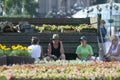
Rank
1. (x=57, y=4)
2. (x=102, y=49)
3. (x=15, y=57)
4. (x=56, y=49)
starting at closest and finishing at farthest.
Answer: (x=15, y=57), (x=56, y=49), (x=102, y=49), (x=57, y=4)

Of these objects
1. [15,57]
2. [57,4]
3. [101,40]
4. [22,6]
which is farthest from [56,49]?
[57,4]

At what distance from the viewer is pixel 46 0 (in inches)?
6004

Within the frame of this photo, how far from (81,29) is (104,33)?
963mm

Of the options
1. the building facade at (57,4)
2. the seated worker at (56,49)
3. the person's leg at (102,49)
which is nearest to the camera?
the seated worker at (56,49)

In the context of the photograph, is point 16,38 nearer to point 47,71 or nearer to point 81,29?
point 81,29

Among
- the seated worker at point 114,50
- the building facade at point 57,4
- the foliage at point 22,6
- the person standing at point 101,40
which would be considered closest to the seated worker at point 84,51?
the seated worker at point 114,50

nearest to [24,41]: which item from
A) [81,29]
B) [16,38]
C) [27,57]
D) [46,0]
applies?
[16,38]

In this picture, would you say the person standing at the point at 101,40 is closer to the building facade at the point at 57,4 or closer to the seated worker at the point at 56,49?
the seated worker at the point at 56,49

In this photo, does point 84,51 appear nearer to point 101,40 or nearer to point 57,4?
point 101,40

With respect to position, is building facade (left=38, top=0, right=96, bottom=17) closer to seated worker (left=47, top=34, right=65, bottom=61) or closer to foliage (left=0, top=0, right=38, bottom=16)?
foliage (left=0, top=0, right=38, bottom=16)

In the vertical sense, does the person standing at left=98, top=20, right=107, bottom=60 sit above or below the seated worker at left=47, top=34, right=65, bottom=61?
below

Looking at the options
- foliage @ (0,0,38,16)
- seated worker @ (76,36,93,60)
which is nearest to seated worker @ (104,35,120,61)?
seated worker @ (76,36,93,60)

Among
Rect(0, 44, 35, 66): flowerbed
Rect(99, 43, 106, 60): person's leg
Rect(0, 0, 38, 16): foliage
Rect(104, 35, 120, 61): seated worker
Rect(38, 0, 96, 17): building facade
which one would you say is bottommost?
Rect(38, 0, 96, 17): building facade

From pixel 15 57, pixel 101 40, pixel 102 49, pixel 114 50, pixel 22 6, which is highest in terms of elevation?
pixel 15 57
